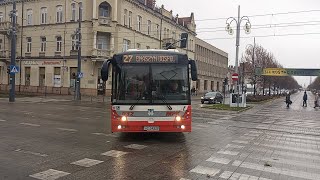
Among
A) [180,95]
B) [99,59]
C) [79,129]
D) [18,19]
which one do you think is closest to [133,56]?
[180,95]

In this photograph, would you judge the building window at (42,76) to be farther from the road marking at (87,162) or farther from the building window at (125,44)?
the road marking at (87,162)

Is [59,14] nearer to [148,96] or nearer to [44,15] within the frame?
[44,15]

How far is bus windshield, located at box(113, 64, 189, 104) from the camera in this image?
1165 centimetres

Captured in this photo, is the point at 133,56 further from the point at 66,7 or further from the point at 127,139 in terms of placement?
the point at 66,7

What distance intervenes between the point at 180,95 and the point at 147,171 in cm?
423

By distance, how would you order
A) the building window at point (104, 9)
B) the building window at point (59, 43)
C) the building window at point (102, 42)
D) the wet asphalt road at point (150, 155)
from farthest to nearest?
the building window at point (59, 43) → the building window at point (102, 42) → the building window at point (104, 9) → the wet asphalt road at point (150, 155)

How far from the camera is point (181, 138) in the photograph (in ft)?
42.0

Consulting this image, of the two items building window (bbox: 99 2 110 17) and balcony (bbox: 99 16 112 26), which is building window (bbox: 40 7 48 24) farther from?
balcony (bbox: 99 16 112 26)

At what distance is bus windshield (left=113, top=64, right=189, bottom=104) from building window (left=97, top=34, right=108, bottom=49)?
3516 centimetres

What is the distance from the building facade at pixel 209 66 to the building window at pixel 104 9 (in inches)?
1477

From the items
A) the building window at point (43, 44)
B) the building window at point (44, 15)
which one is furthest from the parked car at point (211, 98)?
the building window at point (44, 15)

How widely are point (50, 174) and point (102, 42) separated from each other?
40.0m

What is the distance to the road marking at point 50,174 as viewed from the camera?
719cm

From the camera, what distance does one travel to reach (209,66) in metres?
92.1
